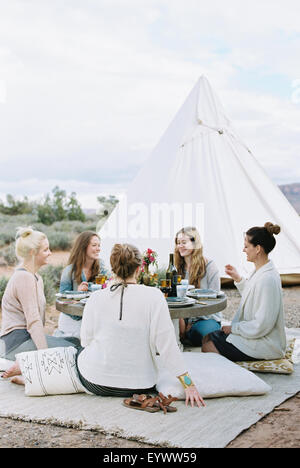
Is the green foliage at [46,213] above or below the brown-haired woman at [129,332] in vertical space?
above

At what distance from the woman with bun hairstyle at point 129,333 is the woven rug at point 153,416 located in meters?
0.14

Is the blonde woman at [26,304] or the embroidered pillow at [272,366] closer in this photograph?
the blonde woman at [26,304]

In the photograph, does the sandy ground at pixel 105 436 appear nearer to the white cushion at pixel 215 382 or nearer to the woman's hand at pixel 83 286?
the white cushion at pixel 215 382

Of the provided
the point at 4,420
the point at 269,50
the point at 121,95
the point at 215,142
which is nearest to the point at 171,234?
the point at 215,142

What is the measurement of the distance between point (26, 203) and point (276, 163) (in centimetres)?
1264

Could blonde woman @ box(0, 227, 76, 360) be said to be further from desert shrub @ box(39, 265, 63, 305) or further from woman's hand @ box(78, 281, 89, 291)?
desert shrub @ box(39, 265, 63, 305)

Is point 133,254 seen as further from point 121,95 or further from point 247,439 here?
point 121,95

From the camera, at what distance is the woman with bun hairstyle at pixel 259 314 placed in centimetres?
383

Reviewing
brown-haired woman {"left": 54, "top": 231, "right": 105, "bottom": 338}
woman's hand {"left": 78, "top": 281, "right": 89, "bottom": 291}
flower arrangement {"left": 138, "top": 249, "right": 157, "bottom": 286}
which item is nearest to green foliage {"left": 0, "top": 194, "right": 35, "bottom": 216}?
brown-haired woman {"left": 54, "top": 231, "right": 105, "bottom": 338}

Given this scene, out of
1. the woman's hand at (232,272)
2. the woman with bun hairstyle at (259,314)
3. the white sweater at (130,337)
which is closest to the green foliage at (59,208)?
the woman's hand at (232,272)

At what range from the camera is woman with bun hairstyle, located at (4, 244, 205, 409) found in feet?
10.4

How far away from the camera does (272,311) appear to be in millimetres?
3814

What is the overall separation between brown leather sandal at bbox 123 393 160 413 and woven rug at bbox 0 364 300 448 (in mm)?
33

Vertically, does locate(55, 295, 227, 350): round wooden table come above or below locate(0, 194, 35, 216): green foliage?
below
